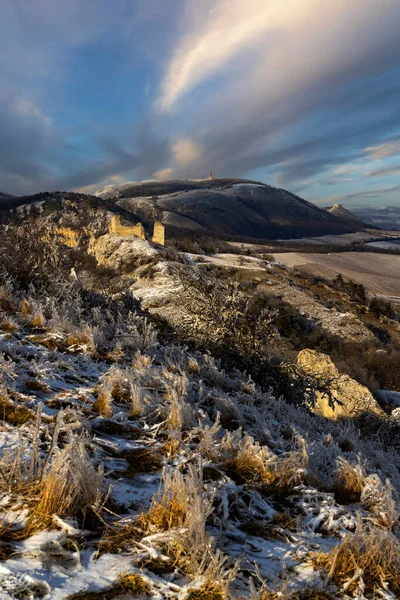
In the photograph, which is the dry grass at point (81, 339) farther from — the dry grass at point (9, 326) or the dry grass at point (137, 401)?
the dry grass at point (137, 401)

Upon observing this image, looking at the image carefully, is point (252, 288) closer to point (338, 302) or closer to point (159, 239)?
point (338, 302)

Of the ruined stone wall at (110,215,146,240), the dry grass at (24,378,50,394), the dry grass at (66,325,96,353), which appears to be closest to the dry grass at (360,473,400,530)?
the dry grass at (24,378,50,394)

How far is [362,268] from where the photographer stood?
77.2m

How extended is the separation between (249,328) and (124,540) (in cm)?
782

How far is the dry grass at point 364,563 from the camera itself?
1728 millimetres

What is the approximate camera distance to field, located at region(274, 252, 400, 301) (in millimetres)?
62219

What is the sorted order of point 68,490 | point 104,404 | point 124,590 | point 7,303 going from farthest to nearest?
point 7,303 < point 104,404 < point 68,490 < point 124,590

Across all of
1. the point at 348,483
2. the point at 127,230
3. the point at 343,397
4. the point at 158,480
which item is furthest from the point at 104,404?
the point at 127,230

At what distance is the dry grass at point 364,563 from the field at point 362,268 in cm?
5932

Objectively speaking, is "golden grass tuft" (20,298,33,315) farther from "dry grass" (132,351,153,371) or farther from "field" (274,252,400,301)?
"field" (274,252,400,301)

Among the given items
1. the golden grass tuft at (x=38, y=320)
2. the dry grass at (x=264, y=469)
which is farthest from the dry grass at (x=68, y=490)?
the golden grass tuft at (x=38, y=320)

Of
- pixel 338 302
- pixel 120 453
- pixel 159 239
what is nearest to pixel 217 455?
pixel 120 453

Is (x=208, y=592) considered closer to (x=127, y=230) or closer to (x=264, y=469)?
(x=264, y=469)

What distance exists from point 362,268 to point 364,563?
84.0 m
